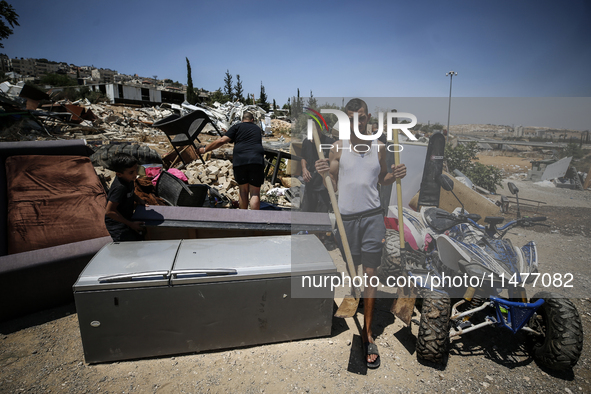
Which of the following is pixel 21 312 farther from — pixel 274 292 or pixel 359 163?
pixel 359 163

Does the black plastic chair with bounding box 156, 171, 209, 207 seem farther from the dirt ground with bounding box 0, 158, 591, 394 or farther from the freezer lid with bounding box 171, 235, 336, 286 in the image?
the dirt ground with bounding box 0, 158, 591, 394

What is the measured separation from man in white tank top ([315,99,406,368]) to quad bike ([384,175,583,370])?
0.30 m

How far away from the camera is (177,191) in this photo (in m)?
4.05

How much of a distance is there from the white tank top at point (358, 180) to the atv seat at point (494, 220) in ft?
2.87

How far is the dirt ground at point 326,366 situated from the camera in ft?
7.38

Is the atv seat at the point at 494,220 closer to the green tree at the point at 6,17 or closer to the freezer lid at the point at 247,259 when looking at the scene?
the freezer lid at the point at 247,259

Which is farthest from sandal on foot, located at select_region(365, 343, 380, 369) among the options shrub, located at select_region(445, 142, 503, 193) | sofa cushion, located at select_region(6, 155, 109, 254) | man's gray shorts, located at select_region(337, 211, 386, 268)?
sofa cushion, located at select_region(6, 155, 109, 254)

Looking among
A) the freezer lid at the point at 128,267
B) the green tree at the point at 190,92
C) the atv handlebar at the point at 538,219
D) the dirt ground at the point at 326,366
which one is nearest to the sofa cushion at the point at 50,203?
the dirt ground at the point at 326,366

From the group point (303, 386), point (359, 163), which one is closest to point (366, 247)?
point (359, 163)

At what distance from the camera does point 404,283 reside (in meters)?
2.59

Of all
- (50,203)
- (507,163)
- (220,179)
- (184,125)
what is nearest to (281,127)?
(220,179)

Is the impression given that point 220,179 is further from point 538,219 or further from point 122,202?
point 538,219

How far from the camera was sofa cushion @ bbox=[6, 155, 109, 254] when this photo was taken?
319cm

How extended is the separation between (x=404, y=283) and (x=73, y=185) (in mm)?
4103
